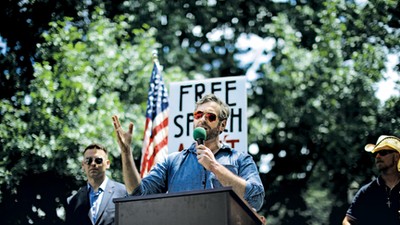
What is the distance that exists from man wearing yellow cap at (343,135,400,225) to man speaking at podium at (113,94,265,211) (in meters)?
2.29

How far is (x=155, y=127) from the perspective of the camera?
9.68 m

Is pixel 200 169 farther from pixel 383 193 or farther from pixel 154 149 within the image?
pixel 154 149

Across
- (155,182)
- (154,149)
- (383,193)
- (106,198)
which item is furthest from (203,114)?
(154,149)

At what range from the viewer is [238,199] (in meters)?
3.87

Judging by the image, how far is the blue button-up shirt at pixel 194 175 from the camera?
460 centimetres

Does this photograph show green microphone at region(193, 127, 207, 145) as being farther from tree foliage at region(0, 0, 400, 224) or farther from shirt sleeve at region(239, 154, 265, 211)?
tree foliage at region(0, 0, 400, 224)

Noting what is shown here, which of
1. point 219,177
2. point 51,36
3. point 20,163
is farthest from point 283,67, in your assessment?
point 219,177

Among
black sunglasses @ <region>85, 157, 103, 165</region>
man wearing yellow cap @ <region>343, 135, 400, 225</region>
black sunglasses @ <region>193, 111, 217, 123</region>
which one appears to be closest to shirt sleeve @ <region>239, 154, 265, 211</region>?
black sunglasses @ <region>193, 111, 217, 123</region>

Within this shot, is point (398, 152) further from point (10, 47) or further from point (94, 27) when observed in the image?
point (10, 47)

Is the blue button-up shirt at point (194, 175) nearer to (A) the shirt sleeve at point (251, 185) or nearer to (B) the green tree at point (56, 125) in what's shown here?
(A) the shirt sleeve at point (251, 185)

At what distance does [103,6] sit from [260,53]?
13.1ft

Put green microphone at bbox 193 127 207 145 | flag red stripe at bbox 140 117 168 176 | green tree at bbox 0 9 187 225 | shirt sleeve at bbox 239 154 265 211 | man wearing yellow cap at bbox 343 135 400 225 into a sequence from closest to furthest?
green microphone at bbox 193 127 207 145 → shirt sleeve at bbox 239 154 265 211 → man wearing yellow cap at bbox 343 135 400 225 → flag red stripe at bbox 140 117 168 176 → green tree at bbox 0 9 187 225

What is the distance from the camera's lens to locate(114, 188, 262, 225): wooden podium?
3.74 metres

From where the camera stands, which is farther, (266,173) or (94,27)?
(266,173)
